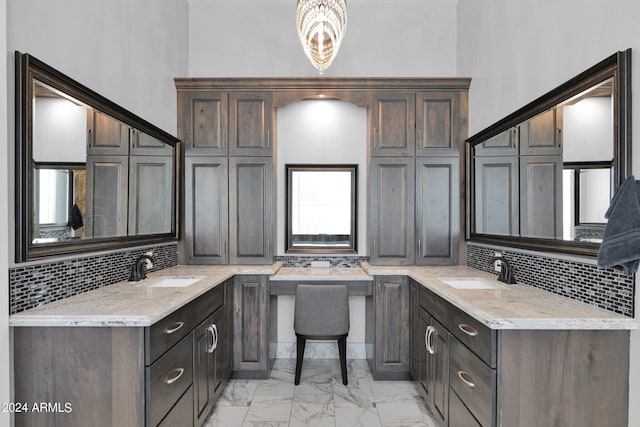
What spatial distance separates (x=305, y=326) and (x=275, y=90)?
6.86 feet

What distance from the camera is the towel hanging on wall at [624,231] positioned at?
140 cm

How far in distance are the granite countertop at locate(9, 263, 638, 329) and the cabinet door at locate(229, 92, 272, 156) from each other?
49.5 inches

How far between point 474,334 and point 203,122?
2.78 meters

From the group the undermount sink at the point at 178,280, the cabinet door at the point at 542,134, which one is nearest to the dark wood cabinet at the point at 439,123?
the cabinet door at the point at 542,134

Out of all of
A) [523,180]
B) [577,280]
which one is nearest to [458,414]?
[577,280]

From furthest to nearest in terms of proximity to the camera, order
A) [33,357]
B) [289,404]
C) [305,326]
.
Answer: [305,326] → [289,404] → [33,357]

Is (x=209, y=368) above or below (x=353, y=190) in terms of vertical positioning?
below

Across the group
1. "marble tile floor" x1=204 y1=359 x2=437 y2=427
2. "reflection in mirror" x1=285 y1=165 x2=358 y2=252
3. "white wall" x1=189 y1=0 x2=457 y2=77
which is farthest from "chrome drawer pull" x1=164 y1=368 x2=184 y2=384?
"white wall" x1=189 y1=0 x2=457 y2=77

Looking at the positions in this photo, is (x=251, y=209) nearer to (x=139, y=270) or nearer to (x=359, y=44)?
(x=139, y=270)

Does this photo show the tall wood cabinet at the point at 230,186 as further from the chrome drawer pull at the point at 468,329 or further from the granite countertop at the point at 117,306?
the chrome drawer pull at the point at 468,329

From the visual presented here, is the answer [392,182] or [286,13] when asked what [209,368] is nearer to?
[392,182]

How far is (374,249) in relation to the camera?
3.25m

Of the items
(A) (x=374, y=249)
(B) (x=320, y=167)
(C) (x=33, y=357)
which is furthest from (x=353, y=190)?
(C) (x=33, y=357)

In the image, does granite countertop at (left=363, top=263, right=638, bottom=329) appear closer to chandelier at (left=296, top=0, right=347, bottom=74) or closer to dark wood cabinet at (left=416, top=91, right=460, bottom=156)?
dark wood cabinet at (left=416, top=91, right=460, bottom=156)
